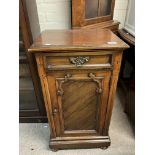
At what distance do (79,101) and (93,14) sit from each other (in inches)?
30.8

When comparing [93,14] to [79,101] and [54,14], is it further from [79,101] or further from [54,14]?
[79,101]

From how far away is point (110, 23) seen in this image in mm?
1614

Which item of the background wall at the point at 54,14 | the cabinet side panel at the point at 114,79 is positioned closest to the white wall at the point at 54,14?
the background wall at the point at 54,14

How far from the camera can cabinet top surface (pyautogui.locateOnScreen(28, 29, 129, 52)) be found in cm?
96

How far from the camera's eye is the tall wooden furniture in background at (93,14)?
1.35 meters

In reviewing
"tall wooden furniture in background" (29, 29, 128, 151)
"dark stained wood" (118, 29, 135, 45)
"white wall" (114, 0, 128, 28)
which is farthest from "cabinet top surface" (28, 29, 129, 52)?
"white wall" (114, 0, 128, 28)

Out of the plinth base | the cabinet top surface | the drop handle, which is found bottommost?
the plinth base

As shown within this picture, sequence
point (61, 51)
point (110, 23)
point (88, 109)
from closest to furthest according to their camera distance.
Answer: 1. point (61, 51)
2. point (88, 109)
3. point (110, 23)

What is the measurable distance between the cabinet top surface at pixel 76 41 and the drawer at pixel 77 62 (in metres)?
0.07

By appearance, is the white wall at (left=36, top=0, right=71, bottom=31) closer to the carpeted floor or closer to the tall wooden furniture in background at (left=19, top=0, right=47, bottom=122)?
the tall wooden furniture in background at (left=19, top=0, right=47, bottom=122)

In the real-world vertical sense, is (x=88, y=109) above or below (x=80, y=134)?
above
